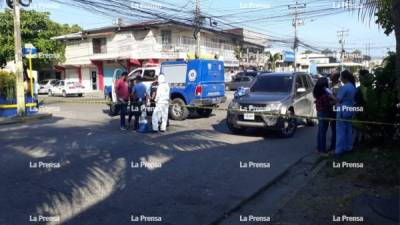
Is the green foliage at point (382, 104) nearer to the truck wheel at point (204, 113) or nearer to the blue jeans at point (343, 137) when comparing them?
the blue jeans at point (343, 137)

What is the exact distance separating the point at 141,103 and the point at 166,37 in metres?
27.6

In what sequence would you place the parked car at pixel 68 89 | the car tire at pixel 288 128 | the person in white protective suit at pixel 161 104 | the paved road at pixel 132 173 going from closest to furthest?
the paved road at pixel 132 173 < the car tire at pixel 288 128 < the person in white protective suit at pixel 161 104 < the parked car at pixel 68 89

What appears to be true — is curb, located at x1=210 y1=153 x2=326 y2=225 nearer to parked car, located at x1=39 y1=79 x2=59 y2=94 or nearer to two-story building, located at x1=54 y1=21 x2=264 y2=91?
two-story building, located at x1=54 y1=21 x2=264 y2=91

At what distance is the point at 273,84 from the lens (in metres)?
11.7

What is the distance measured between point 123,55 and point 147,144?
3069cm

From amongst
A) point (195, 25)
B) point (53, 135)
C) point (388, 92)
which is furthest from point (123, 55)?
point (388, 92)

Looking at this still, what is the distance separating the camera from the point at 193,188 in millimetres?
6133

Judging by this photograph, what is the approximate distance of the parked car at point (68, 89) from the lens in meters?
33.9

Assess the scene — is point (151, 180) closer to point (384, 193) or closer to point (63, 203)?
point (63, 203)

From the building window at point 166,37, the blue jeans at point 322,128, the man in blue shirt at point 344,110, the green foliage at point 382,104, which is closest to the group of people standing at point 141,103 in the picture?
the blue jeans at point 322,128

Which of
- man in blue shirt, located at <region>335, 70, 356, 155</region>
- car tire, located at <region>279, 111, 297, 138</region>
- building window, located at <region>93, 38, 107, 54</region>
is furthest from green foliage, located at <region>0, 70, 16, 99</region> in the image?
building window, located at <region>93, 38, 107, 54</region>

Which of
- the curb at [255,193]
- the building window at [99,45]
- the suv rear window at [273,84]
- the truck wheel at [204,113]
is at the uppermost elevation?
the building window at [99,45]

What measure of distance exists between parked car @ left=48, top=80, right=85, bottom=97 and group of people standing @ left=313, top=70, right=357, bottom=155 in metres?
28.7

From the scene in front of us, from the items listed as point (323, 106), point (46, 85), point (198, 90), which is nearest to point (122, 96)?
point (198, 90)
